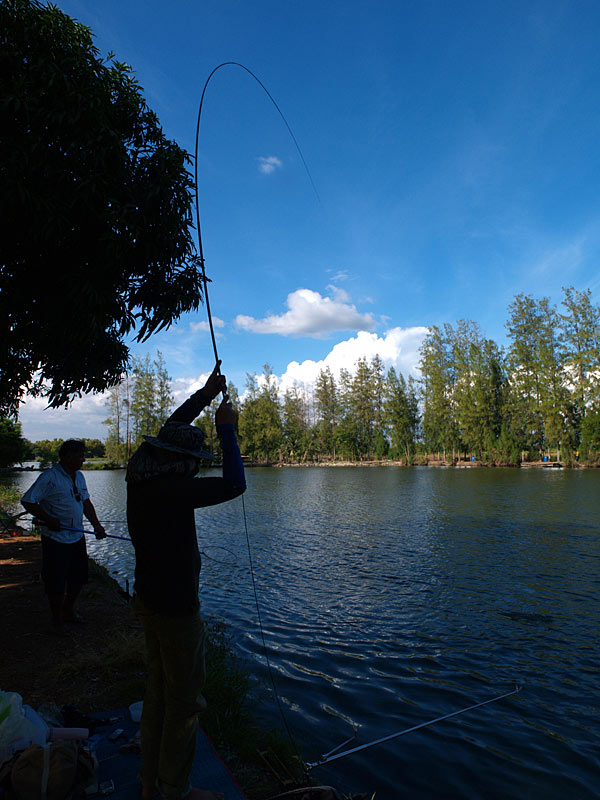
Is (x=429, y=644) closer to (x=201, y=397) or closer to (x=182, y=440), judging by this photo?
(x=201, y=397)

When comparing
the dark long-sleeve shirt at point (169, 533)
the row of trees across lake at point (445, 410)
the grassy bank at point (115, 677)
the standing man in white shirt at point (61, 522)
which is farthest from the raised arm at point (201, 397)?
the row of trees across lake at point (445, 410)

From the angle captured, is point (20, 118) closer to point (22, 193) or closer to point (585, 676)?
point (22, 193)

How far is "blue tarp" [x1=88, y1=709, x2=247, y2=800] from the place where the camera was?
2982mm

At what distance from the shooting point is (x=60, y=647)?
531 centimetres

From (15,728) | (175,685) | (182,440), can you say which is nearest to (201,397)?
(182,440)

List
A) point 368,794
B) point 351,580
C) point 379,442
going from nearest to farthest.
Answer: point 368,794, point 351,580, point 379,442

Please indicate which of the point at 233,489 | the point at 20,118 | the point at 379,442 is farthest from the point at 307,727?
the point at 379,442

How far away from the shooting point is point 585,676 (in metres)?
5.64

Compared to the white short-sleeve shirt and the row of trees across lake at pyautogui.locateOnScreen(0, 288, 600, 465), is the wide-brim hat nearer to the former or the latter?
the white short-sleeve shirt

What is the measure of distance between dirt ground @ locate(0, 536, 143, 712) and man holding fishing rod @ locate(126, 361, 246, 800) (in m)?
1.72

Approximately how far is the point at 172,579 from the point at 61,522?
3551 millimetres

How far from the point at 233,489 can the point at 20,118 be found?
19.5ft

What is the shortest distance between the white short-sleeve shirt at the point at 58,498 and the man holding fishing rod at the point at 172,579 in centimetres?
325

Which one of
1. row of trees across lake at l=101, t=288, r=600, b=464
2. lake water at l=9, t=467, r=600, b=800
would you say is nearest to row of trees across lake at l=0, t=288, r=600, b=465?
row of trees across lake at l=101, t=288, r=600, b=464
